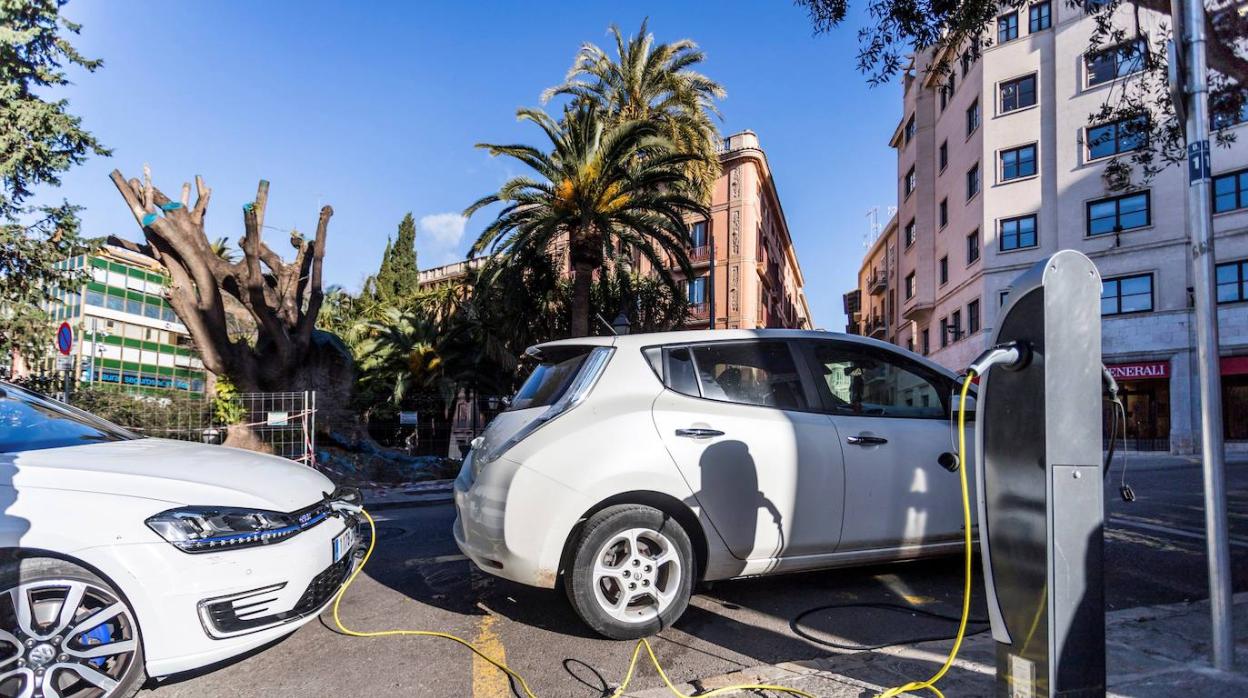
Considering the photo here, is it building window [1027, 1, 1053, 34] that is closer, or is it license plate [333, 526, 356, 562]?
license plate [333, 526, 356, 562]

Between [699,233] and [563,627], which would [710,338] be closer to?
[563,627]

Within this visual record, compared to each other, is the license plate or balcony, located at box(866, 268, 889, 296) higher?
balcony, located at box(866, 268, 889, 296)

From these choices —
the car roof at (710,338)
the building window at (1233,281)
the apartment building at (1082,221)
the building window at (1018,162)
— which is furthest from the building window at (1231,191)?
the car roof at (710,338)

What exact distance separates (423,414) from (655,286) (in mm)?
9242

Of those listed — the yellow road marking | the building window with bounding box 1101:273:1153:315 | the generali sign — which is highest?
the building window with bounding box 1101:273:1153:315

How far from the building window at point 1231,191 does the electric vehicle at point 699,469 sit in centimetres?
2883

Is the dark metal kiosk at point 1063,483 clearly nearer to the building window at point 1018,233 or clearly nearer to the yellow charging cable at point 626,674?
the yellow charging cable at point 626,674

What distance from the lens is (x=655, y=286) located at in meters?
23.9

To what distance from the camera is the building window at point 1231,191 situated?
2459 centimetres

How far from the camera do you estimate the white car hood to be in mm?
2855

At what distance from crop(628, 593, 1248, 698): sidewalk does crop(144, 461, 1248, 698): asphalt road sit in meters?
0.25

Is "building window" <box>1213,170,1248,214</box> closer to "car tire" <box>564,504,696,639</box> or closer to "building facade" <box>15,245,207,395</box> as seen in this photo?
"car tire" <box>564,504,696,639</box>

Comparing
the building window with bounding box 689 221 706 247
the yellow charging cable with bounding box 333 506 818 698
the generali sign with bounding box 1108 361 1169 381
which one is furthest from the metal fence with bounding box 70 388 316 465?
the building window with bounding box 689 221 706 247

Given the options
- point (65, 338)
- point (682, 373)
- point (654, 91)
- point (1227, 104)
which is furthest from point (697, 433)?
point (654, 91)
